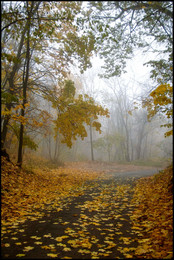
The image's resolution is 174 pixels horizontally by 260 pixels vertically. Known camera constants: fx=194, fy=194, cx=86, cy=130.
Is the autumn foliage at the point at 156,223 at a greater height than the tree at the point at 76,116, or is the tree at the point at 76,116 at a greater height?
the tree at the point at 76,116

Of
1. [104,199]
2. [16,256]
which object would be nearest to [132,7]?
[104,199]

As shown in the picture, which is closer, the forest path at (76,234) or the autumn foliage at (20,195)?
the forest path at (76,234)

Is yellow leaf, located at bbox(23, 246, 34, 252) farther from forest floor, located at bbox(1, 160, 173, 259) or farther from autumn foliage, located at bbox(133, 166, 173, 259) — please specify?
autumn foliage, located at bbox(133, 166, 173, 259)

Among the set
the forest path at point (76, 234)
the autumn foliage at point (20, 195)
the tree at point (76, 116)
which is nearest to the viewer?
the forest path at point (76, 234)

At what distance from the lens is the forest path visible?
2.68 metres

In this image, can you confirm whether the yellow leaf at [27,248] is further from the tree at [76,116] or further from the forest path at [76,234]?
the tree at [76,116]

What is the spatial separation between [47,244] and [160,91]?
3.15m

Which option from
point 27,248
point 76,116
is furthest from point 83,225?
point 76,116

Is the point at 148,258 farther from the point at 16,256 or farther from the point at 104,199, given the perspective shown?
the point at 104,199

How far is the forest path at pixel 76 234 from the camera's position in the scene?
2.68m

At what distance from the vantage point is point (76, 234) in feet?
10.9

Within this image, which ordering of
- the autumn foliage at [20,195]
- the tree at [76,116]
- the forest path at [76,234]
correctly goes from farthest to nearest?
the tree at [76,116] → the autumn foliage at [20,195] → the forest path at [76,234]

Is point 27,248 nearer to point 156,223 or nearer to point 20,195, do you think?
point 156,223

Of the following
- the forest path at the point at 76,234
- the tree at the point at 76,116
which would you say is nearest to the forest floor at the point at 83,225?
the forest path at the point at 76,234
